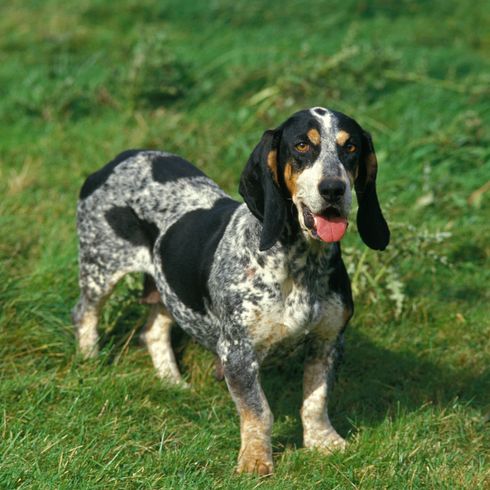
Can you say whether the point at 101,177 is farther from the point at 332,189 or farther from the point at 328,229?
the point at 332,189

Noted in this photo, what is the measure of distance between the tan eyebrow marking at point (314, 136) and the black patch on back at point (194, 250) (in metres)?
0.99

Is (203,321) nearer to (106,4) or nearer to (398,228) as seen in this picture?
(398,228)

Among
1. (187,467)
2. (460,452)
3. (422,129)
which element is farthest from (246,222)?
(422,129)

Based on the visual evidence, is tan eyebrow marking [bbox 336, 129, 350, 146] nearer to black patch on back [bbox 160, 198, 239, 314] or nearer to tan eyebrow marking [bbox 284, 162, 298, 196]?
tan eyebrow marking [bbox 284, 162, 298, 196]

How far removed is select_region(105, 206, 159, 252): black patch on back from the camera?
6.30 m

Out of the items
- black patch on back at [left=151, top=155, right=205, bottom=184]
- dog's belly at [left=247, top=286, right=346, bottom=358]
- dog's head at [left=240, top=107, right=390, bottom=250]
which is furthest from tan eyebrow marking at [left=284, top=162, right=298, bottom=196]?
black patch on back at [left=151, top=155, right=205, bottom=184]

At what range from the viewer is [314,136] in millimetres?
4758

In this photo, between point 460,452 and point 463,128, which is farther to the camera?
point 463,128

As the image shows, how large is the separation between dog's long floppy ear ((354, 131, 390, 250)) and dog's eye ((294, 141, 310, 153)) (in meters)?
0.34

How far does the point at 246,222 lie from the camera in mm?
5270

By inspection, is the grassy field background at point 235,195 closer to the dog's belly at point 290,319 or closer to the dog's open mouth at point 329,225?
the dog's belly at point 290,319

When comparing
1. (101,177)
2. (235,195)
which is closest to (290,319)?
(101,177)

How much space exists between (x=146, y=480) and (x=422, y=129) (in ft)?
18.9

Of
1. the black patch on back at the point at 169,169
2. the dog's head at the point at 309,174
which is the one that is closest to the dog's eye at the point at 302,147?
the dog's head at the point at 309,174
